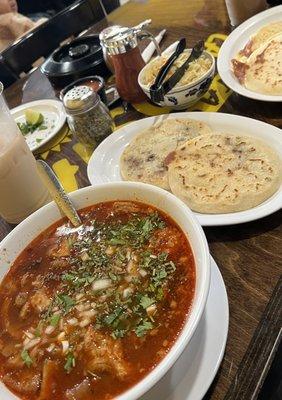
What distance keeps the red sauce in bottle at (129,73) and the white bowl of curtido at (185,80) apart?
0.05 meters

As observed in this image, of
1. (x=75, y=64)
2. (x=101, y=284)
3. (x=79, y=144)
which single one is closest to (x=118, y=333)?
(x=101, y=284)

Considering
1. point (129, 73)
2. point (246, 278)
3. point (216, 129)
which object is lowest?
point (246, 278)

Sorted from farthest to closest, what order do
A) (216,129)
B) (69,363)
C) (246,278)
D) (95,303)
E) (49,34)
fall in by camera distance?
(49,34)
(216,129)
(246,278)
(95,303)
(69,363)

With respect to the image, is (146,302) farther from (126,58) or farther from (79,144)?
(126,58)

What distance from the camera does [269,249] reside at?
1.32 meters

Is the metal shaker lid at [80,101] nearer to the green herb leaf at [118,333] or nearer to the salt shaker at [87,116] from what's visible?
the salt shaker at [87,116]

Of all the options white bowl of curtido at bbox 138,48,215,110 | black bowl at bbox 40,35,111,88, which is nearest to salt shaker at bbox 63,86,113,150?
white bowl of curtido at bbox 138,48,215,110

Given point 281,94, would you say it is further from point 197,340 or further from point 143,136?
point 197,340

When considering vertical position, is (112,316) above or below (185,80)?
below

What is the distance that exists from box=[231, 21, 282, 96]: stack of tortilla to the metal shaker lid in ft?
2.29

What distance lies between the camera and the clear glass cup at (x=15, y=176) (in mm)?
1601

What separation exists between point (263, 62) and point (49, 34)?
203 cm

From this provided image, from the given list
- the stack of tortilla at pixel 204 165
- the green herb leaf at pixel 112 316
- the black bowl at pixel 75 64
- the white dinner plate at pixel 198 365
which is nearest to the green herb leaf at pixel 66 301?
the green herb leaf at pixel 112 316

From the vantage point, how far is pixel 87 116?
1893 millimetres
